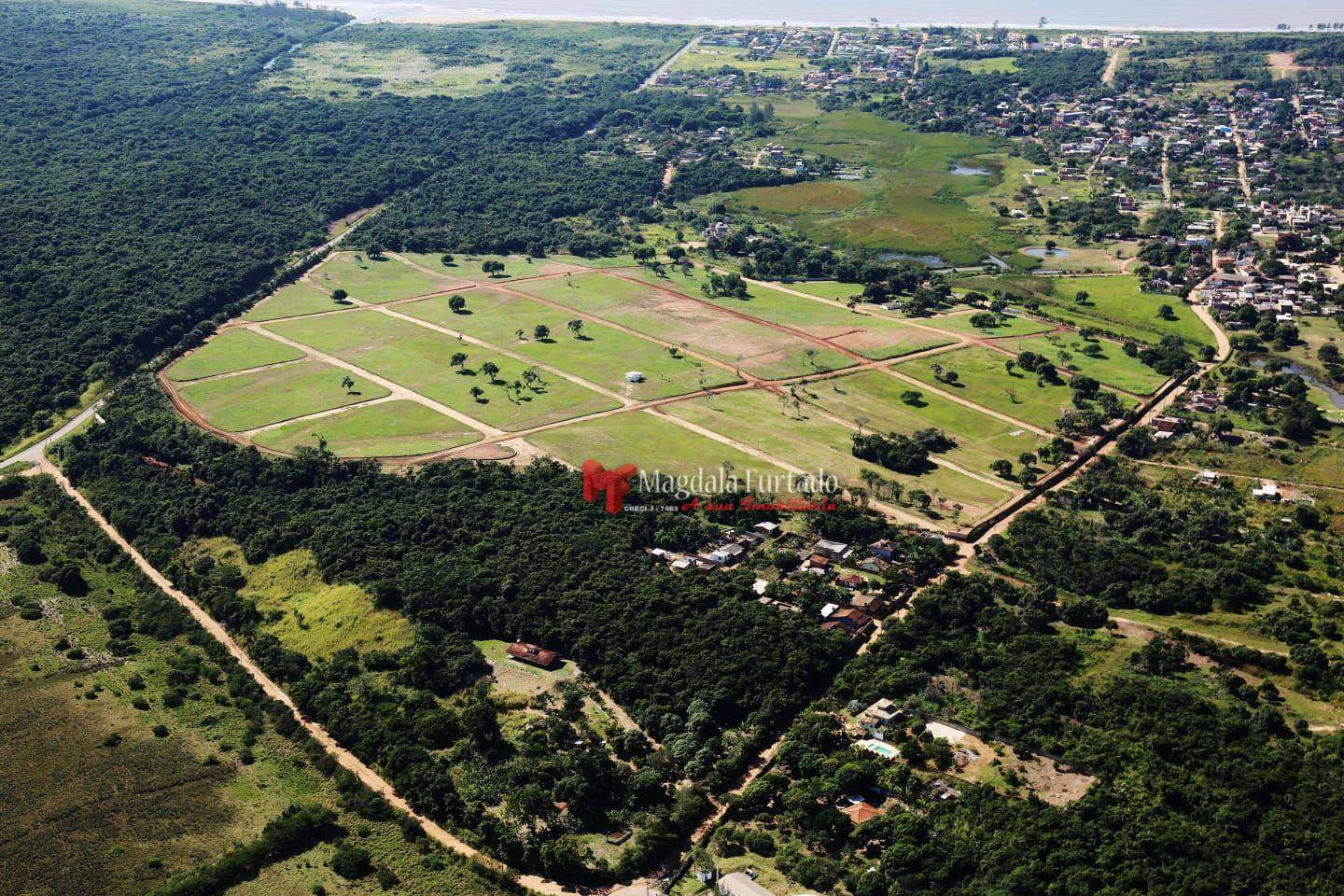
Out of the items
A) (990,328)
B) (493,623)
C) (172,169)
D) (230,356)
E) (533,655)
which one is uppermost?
(172,169)

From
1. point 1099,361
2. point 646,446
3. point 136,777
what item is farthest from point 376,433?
point 1099,361

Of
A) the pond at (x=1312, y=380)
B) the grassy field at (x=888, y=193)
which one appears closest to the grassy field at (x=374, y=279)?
the grassy field at (x=888, y=193)

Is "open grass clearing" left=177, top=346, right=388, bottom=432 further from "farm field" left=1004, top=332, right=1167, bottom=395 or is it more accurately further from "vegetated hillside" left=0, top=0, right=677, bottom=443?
"farm field" left=1004, top=332, right=1167, bottom=395

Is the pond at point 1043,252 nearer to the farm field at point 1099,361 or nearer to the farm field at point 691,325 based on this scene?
the farm field at point 1099,361

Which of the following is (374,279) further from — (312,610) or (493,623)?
(493,623)

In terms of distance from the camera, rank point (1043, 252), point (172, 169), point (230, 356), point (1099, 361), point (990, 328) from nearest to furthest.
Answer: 1. point (1099, 361)
2. point (230, 356)
3. point (990, 328)
4. point (1043, 252)
5. point (172, 169)

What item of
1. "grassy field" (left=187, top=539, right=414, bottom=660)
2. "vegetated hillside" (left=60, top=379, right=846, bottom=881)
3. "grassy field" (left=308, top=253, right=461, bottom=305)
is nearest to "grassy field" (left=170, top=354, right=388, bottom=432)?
"vegetated hillside" (left=60, top=379, right=846, bottom=881)

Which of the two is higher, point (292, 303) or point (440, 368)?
point (292, 303)
